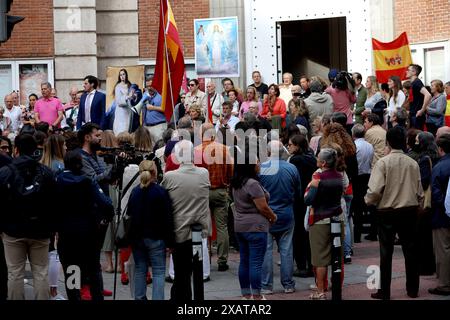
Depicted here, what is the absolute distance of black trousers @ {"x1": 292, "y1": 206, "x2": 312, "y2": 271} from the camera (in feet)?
48.2

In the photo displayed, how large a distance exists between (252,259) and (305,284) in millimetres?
1790

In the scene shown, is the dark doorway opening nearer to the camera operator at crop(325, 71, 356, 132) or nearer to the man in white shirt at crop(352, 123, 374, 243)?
the camera operator at crop(325, 71, 356, 132)

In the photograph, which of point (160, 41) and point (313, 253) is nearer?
point (313, 253)

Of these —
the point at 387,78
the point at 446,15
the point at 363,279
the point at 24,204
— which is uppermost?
the point at 446,15

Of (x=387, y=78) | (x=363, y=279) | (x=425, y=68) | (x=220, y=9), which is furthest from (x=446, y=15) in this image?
(x=363, y=279)

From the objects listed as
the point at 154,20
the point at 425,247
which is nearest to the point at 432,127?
the point at 425,247

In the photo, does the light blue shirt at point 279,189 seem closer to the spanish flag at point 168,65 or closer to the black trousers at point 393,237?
the black trousers at point 393,237

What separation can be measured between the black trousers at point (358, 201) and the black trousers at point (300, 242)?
8.38 feet

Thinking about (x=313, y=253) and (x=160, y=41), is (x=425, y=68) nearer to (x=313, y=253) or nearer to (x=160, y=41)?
(x=160, y=41)

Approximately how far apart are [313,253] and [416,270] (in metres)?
1.38

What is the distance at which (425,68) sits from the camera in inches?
1001

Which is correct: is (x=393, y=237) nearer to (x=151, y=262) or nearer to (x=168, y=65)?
(x=151, y=262)

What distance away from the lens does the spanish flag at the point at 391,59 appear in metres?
22.5

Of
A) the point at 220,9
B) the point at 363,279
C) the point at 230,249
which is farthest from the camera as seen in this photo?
the point at 220,9
